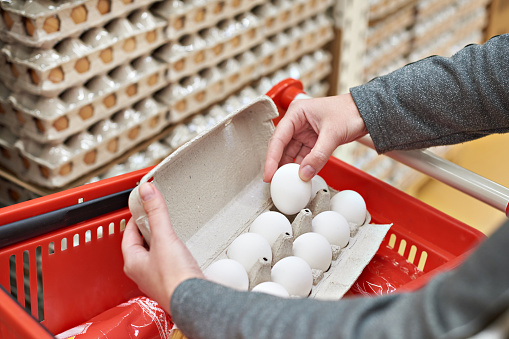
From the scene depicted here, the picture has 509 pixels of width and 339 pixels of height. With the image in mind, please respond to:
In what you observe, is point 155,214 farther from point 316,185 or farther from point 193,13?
point 193,13

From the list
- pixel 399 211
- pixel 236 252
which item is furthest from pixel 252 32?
pixel 236 252

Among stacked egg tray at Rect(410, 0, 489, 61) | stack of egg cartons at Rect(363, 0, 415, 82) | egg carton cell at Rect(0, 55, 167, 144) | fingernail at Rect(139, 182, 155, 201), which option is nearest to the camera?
fingernail at Rect(139, 182, 155, 201)

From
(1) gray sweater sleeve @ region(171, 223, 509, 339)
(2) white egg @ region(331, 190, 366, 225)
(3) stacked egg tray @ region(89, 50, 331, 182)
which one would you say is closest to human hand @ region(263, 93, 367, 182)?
(2) white egg @ region(331, 190, 366, 225)

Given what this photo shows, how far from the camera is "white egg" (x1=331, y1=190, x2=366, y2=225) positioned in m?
1.21

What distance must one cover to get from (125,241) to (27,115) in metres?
0.68

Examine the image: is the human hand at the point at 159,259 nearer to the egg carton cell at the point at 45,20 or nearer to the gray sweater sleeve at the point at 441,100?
the gray sweater sleeve at the point at 441,100

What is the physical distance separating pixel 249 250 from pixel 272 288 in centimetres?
10

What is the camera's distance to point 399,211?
4.15ft

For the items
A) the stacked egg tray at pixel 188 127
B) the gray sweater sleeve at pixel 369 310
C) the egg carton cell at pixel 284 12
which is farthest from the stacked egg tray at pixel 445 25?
the gray sweater sleeve at pixel 369 310

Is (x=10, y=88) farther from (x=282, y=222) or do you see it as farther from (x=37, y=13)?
(x=282, y=222)

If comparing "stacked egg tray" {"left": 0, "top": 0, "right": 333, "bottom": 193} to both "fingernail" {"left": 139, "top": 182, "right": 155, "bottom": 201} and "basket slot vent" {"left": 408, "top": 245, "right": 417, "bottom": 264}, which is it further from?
"basket slot vent" {"left": 408, "top": 245, "right": 417, "bottom": 264}

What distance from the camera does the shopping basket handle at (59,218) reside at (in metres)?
1.02

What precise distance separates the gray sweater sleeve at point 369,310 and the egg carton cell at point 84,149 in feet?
2.91

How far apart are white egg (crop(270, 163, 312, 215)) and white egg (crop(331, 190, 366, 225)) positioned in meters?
0.08
